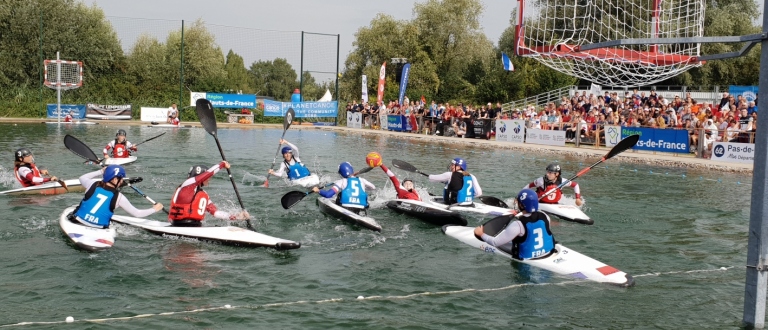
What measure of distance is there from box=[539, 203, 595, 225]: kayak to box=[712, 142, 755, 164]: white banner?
10.9m

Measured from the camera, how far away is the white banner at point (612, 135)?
2453 cm

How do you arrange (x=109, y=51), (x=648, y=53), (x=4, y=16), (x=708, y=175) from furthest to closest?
(x=109, y=51) < (x=4, y=16) < (x=708, y=175) < (x=648, y=53)

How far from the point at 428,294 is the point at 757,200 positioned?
371 cm

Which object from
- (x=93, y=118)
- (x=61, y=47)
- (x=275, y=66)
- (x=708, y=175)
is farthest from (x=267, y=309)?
(x=275, y=66)

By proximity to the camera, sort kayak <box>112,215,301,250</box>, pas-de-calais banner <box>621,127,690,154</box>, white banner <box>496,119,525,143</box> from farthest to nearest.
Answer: white banner <box>496,119,525,143</box> → pas-de-calais banner <box>621,127,690,154</box> → kayak <box>112,215,301,250</box>

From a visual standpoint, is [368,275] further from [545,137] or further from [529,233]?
[545,137]

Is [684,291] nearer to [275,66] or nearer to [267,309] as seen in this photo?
[267,309]

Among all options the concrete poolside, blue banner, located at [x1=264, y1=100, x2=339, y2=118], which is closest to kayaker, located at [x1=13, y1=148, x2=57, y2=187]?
the concrete poolside

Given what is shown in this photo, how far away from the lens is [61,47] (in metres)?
42.1

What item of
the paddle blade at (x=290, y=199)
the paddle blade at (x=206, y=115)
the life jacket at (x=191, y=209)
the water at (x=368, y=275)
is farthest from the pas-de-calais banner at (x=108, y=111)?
the life jacket at (x=191, y=209)

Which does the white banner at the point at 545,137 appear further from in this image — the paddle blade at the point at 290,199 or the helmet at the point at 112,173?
the helmet at the point at 112,173

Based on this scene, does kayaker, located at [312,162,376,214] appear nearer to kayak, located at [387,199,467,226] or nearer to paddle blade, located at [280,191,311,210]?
paddle blade, located at [280,191,311,210]

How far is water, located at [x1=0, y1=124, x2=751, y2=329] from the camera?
753cm

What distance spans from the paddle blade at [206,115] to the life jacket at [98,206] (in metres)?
3.09
